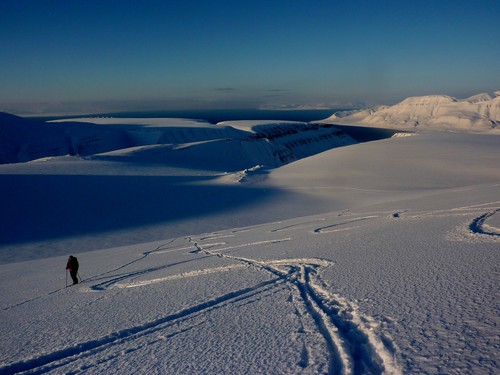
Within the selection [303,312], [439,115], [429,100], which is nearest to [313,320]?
[303,312]

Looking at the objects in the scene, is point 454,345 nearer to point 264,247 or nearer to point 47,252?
point 264,247

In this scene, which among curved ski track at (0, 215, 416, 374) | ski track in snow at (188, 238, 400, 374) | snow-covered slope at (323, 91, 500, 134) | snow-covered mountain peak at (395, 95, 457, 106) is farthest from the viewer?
snow-covered mountain peak at (395, 95, 457, 106)

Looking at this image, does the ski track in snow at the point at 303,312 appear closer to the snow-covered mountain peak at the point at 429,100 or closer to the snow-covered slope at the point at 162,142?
the snow-covered slope at the point at 162,142

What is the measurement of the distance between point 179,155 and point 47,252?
32.0 metres

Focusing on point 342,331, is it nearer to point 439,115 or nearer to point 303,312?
point 303,312

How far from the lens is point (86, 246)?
14.9 m

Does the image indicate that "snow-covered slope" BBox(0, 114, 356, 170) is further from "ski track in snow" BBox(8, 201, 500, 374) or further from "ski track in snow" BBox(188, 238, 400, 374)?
"ski track in snow" BBox(188, 238, 400, 374)

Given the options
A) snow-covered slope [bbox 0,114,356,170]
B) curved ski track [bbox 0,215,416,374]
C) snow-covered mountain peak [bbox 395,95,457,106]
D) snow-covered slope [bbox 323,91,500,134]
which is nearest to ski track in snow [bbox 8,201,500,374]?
curved ski track [bbox 0,215,416,374]

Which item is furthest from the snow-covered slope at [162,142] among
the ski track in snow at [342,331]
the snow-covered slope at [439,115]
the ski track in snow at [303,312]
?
the snow-covered slope at [439,115]

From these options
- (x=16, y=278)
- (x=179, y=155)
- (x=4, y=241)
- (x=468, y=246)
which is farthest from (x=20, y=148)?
(x=468, y=246)

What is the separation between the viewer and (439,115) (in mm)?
162375

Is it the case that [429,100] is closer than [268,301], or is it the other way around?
[268,301]

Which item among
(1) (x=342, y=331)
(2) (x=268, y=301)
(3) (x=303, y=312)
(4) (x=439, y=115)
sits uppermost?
(4) (x=439, y=115)

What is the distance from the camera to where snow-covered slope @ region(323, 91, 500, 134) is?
140750 mm
